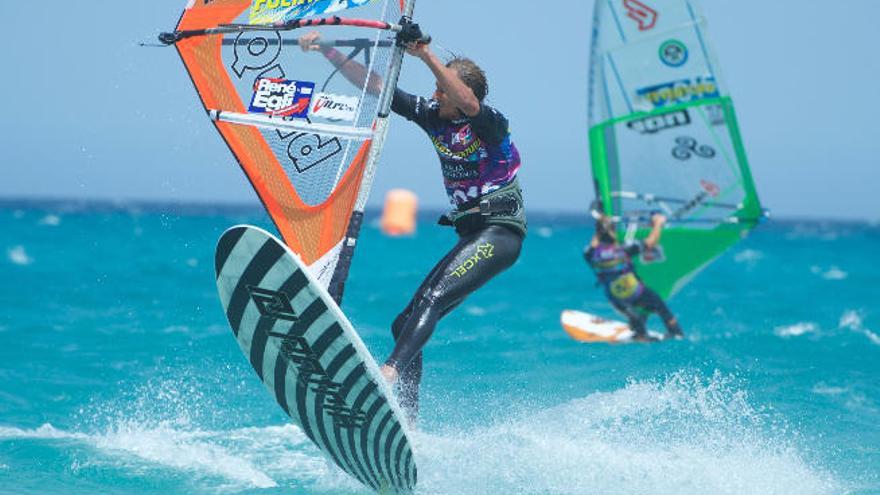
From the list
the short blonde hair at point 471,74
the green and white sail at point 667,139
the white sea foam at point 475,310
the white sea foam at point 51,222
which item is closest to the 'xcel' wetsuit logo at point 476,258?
the short blonde hair at point 471,74

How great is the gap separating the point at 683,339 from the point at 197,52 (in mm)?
8789

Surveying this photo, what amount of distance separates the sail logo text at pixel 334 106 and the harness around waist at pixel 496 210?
733 mm

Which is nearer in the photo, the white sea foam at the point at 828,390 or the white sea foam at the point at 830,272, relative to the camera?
the white sea foam at the point at 828,390

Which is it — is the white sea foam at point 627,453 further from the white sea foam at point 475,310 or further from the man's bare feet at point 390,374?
the white sea foam at point 475,310

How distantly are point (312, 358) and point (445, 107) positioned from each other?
136 cm

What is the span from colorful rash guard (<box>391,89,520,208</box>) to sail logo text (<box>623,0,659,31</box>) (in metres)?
9.04

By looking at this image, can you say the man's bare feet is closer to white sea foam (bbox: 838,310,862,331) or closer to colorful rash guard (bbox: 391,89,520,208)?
colorful rash guard (bbox: 391,89,520,208)

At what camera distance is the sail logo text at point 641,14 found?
14555 mm

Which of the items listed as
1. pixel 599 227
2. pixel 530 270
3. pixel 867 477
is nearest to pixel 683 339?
pixel 599 227

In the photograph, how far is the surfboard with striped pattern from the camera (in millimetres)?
5438

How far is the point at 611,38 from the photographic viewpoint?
14.9m

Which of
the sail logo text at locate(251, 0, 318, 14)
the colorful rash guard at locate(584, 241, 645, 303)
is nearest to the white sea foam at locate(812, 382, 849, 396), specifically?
the colorful rash guard at locate(584, 241, 645, 303)

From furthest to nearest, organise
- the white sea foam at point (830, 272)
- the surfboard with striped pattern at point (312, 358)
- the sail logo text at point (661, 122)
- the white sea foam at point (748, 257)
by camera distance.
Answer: the white sea foam at point (748, 257) < the white sea foam at point (830, 272) < the sail logo text at point (661, 122) < the surfboard with striped pattern at point (312, 358)

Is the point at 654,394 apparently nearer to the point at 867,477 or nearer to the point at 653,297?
the point at 867,477
